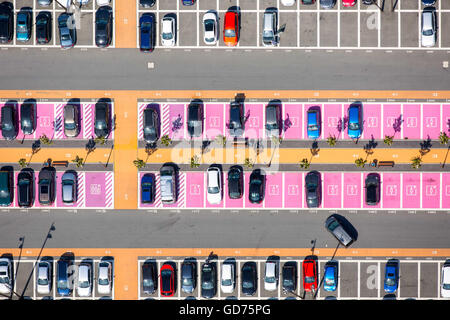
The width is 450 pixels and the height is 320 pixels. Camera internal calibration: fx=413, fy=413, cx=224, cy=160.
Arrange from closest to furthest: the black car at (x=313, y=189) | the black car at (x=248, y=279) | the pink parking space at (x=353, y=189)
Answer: the black car at (x=313, y=189) → the black car at (x=248, y=279) → the pink parking space at (x=353, y=189)

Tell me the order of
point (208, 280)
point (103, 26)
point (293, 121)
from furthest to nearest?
point (293, 121), point (208, 280), point (103, 26)

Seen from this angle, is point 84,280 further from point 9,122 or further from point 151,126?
point 9,122

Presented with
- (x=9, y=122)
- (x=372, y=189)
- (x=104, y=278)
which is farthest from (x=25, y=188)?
(x=372, y=189)

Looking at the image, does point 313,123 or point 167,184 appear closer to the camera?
point 313,123

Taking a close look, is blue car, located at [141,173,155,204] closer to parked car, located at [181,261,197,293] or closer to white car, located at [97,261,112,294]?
parked car, located at [181,261,197,293]

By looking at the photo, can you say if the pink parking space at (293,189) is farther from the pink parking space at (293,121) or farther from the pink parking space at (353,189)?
the pink parking space at (353,189)

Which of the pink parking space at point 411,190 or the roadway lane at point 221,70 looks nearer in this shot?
the roadway lane at point 221,70

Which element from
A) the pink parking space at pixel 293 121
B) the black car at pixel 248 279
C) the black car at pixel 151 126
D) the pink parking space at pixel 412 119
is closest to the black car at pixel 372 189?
the pink parking space at pixel 412 119

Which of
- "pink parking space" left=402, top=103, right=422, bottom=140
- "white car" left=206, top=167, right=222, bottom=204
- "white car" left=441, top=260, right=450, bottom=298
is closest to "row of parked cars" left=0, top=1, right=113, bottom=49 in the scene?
"white car" left=206, top=167, right=222, bottom=204
